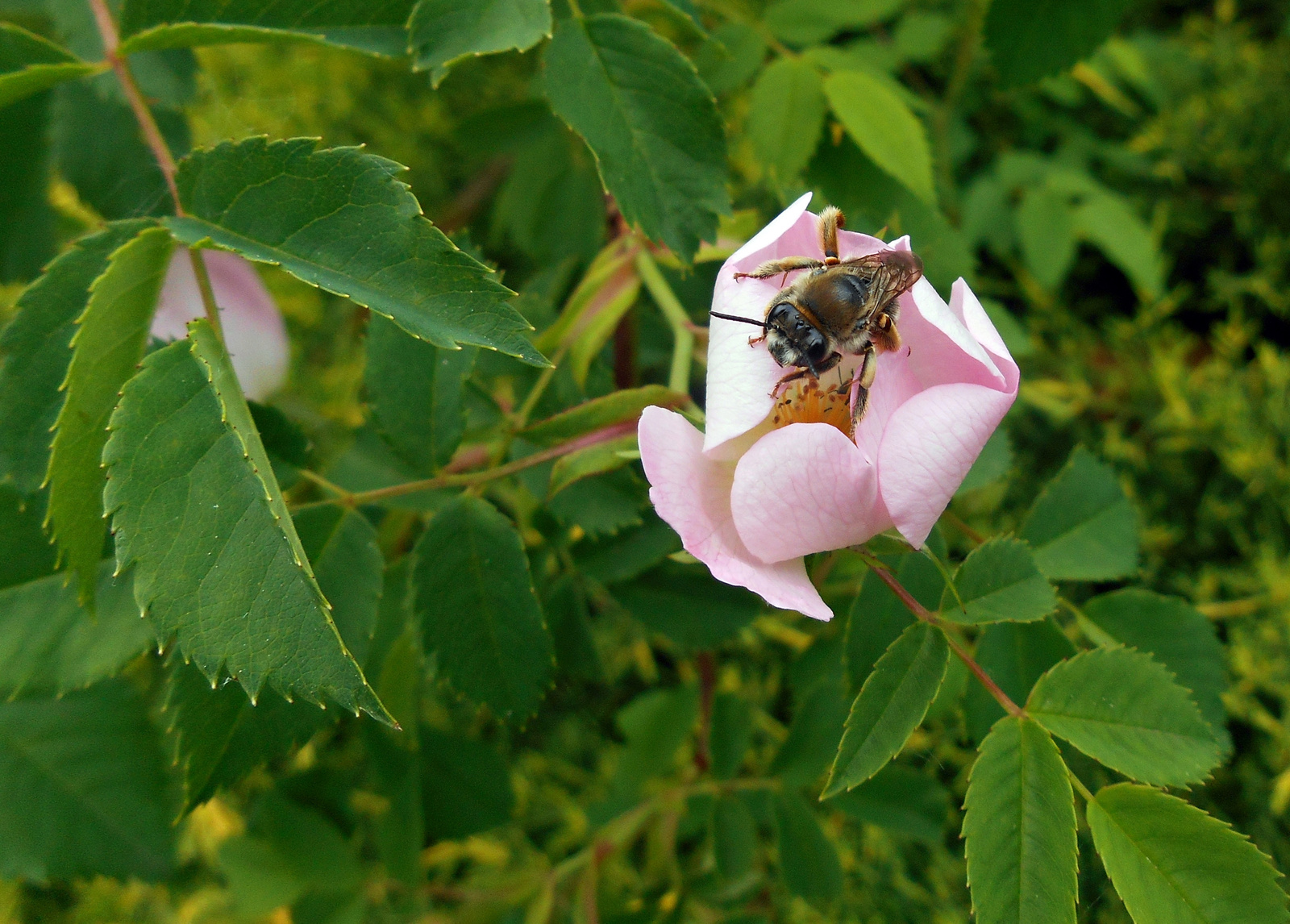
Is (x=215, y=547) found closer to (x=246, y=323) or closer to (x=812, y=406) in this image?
(x=812, y=406)

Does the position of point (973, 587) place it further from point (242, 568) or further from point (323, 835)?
point (323, 835)

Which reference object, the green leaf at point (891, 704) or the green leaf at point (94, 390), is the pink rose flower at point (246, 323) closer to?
the green leaf at point (94, 390)

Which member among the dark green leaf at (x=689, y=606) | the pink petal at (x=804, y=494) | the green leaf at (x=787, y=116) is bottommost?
the dark green leaf at (x=689, y=606)

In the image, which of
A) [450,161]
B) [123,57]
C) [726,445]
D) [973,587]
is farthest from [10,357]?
[450,161]

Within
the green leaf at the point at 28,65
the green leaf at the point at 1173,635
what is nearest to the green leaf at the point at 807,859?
the green leaf at the point at 1173,635

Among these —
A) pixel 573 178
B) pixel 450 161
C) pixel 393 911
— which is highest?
pixel 573 178

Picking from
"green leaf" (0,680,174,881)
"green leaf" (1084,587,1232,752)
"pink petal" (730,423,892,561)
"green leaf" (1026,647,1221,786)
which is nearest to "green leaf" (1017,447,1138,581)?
"green leaf" (1084,587,1232,752)
